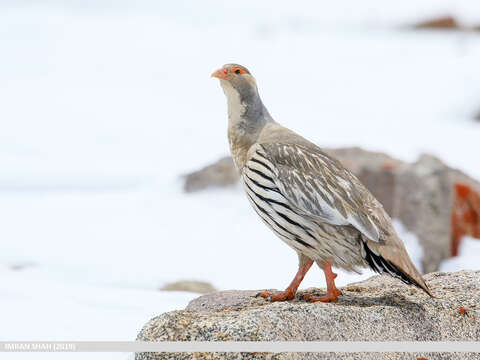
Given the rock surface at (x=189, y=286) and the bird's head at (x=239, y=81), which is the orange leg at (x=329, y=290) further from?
the rock surface at (x=189, y=286)

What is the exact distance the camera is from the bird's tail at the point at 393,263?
18.3 feet

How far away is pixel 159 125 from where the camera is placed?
58.1 feet

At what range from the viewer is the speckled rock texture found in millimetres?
4910

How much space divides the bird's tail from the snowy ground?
1.98 meters

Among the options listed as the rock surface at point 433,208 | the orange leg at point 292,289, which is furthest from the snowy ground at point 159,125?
the orange leg at point 292,289

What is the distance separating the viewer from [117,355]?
5.40 meters

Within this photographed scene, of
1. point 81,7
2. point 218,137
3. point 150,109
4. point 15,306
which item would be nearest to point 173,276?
point 15,306

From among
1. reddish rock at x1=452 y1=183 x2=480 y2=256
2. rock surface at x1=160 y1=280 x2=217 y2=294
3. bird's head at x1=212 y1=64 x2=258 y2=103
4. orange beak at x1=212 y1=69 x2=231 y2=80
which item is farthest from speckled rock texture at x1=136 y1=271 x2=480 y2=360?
reddish rock at x1=452 y1=183 x2=480 y2=256

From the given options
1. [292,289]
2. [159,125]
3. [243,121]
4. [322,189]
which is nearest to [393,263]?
[322,189]

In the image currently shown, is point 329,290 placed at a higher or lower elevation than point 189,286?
lower

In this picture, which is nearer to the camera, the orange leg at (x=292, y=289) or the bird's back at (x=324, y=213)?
the bird's back at (x=324, y=213)

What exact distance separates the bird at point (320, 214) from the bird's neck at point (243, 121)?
339 millimetres

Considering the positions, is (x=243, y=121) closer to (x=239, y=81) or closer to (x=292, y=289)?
(x=239, y=81)

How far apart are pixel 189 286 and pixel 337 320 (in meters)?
3.66
